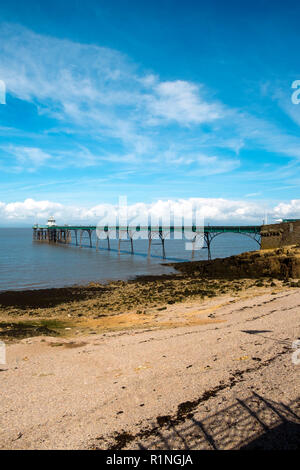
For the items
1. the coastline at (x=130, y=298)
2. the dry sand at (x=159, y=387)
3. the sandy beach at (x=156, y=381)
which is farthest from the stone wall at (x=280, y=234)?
the dry sand at (x=159, y=387)

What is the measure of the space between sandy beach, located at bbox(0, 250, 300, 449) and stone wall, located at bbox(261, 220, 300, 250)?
90.1 ft

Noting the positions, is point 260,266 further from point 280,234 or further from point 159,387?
point 159,387

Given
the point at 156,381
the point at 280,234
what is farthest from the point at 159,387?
the point at 280,234

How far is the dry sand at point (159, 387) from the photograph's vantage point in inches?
269

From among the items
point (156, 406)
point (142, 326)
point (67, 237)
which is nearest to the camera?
point (156, 406)

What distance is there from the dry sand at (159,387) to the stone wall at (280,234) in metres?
30.6

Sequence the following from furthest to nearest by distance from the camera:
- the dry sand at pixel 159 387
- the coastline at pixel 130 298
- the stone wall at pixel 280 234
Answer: the stone wall at pixel 280 234 < the coastline at pixel 130 298 < the dry sand at pixel 159 387

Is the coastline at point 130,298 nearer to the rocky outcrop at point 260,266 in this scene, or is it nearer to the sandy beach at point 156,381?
the rocky outcrop at point 260,266

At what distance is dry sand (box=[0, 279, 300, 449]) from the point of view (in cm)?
684

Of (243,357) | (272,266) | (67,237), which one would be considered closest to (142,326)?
(243,357)

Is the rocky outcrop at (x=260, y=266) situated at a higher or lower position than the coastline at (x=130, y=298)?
higher

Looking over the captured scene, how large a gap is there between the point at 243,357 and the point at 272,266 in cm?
2436

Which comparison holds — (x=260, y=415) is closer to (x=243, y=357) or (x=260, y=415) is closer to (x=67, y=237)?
(x=243, y=357)
